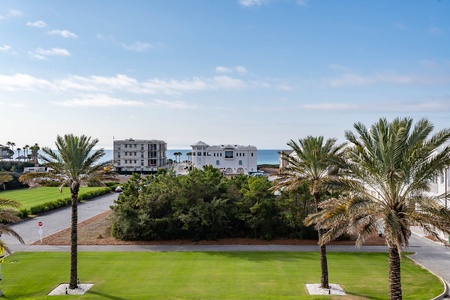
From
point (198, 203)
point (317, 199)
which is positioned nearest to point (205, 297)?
point (317, 199)

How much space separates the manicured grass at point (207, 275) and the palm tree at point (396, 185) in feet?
18.3

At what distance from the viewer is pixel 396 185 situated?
13.8m

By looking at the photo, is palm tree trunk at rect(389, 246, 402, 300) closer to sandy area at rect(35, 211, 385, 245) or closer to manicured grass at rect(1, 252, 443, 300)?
manicured grass at rect(1, 252, 443, 300)

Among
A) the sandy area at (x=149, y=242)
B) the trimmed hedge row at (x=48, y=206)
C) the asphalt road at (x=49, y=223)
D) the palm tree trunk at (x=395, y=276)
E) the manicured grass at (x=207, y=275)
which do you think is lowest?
the manicured grass at (x=207, y=275)

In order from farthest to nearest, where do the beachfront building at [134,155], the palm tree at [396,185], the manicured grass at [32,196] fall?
the beachfront building at [134,155] → the manicured grass at [32,196] → the palm tree at [396,185]

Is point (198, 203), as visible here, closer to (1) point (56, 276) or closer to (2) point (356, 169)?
(1) point (56, 276)

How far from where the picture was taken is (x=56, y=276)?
21.7 meters

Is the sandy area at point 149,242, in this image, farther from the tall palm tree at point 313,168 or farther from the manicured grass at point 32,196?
the manicured grass at point 32,196

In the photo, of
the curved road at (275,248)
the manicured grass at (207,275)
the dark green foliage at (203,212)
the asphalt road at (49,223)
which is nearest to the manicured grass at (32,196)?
the asphalt road at (49,223)

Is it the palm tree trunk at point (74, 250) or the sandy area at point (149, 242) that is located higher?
the palm tree trunk at point (74, 250)

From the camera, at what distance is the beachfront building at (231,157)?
9388cm

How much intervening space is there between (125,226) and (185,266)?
8.67 meters

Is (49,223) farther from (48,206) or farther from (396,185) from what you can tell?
(396,185)

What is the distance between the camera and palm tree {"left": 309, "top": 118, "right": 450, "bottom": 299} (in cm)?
1326
